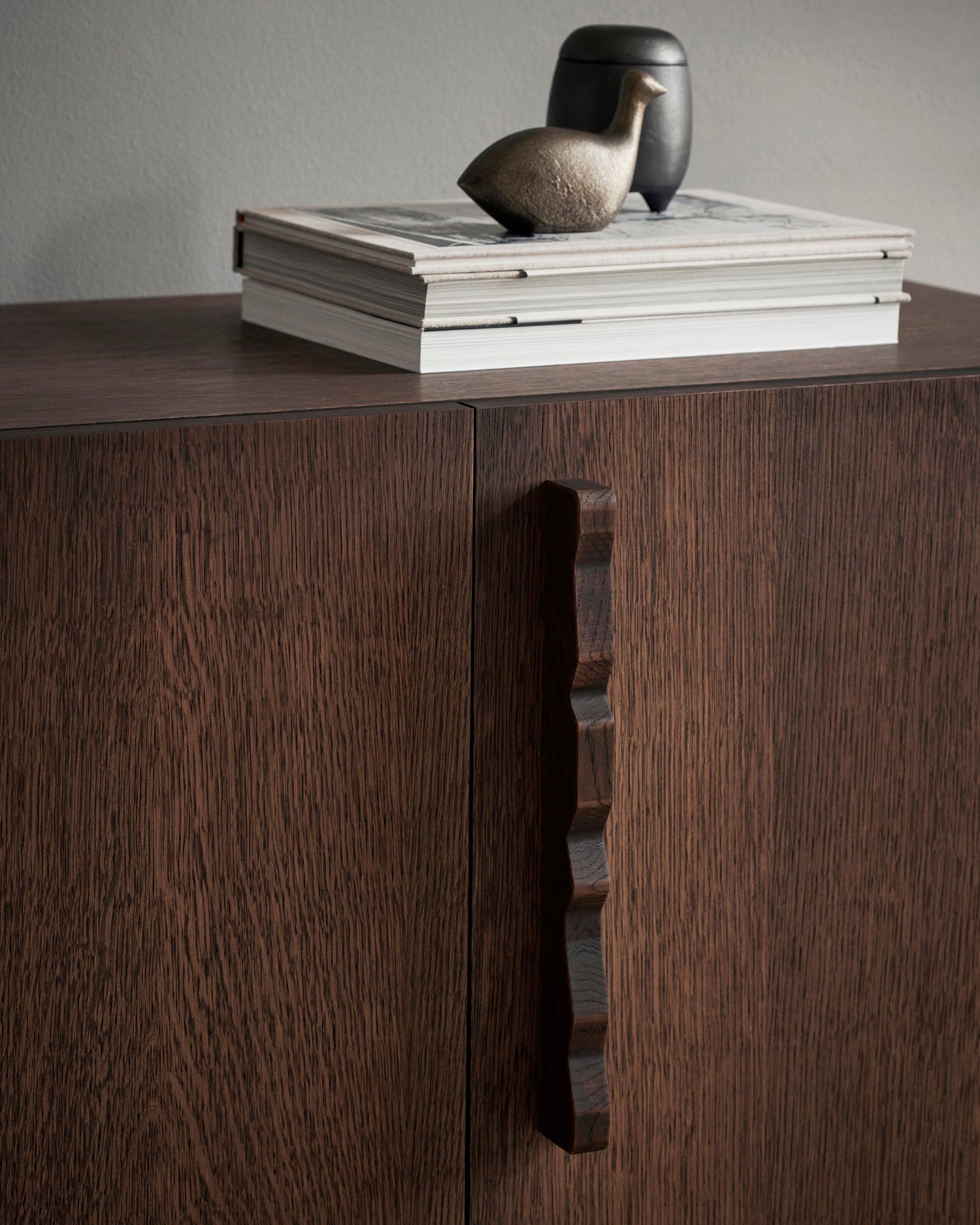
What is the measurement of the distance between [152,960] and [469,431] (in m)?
0.30

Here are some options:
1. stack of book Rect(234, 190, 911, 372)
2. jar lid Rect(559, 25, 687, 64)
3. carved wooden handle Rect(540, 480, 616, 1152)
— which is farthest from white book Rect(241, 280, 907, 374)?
jar lid Rect(559, 25, 687, 64)

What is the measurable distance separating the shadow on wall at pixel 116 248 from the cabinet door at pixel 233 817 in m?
0.49

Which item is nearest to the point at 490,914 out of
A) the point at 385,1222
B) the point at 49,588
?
the point at 385,1222

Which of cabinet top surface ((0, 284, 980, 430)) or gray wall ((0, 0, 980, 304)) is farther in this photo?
gray wall ((0, 0, 980, 304))

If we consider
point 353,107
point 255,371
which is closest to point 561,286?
point 255,371

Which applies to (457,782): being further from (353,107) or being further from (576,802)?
(353,107)

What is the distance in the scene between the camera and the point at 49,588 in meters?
0.68

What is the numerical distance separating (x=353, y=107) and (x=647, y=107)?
289 mm

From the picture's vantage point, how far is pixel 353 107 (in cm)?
118

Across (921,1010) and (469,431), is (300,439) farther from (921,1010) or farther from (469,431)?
(921,1010)

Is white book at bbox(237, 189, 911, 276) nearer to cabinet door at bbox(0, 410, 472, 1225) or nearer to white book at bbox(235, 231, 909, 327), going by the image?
white book at bbox(235, 231, 909, 327)

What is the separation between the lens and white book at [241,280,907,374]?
82cm

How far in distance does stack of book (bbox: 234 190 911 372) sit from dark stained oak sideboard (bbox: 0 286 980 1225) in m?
0.03

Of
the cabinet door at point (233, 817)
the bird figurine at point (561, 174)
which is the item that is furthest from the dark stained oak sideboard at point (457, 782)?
the bird figurine at point (561, 174)
